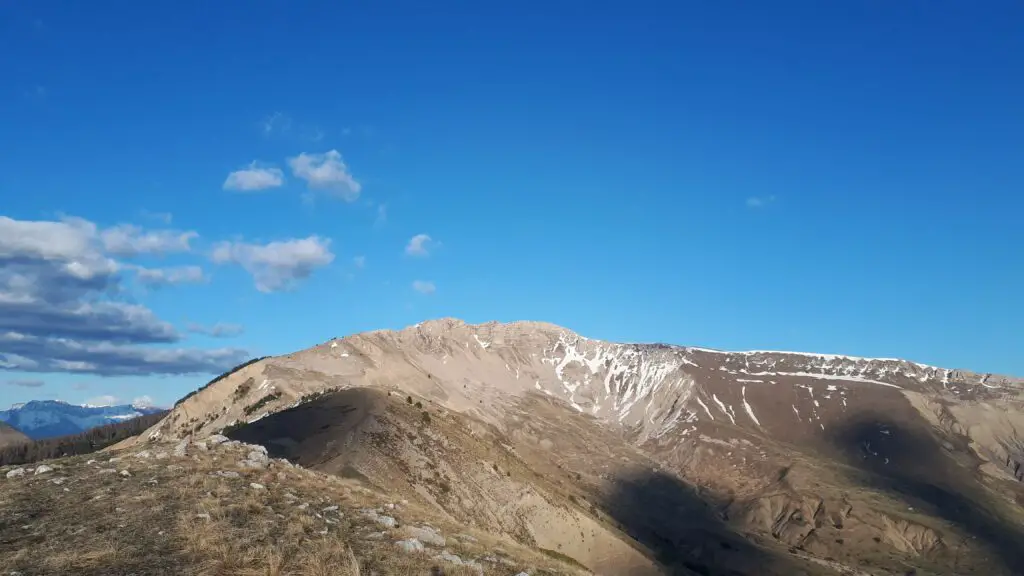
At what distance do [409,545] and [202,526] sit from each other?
5.01 m

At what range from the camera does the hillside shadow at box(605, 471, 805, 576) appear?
125000 mm

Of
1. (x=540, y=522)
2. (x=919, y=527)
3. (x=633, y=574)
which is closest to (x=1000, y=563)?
(x=919, y=527)

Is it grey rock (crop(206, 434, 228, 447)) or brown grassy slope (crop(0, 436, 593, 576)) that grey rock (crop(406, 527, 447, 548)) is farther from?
grey rock (crop(206, 434, 228, 447))

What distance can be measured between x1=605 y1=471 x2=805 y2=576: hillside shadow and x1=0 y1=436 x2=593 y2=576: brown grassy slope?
291 ft

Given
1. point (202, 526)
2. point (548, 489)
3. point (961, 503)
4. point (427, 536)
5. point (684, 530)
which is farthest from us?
point (961, 503)

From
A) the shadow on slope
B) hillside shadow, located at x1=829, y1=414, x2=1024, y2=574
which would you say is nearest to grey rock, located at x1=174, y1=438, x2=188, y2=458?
the shadow on slope

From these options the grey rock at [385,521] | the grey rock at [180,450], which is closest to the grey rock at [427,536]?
the grey rock at [385,521]

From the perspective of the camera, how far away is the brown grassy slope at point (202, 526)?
Answer: 1355 centimetres

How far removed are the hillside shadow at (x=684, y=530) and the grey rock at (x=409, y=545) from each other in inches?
3610

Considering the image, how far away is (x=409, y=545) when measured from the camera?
1722 centimetres

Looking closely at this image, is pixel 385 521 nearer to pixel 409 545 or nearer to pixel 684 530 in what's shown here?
pixel 409 545

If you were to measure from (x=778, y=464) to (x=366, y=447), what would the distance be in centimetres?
16807

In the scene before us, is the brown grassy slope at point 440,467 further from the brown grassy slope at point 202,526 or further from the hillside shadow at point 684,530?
the hillside shadow at point 684,530

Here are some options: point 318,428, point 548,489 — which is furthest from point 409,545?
point 548,489
